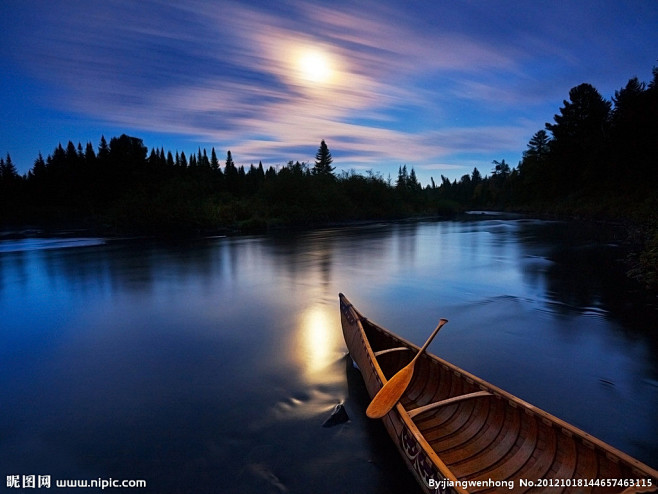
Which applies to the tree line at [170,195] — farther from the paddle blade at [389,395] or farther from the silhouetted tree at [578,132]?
the paddle blade at [389,395]

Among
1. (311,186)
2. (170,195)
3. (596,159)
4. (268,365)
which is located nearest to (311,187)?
(311,186)

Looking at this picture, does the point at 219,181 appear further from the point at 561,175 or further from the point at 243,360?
the point at 243,360

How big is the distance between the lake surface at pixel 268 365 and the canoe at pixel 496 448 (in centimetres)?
76

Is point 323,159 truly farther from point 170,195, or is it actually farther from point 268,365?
point 268,365

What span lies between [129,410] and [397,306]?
7861 mm

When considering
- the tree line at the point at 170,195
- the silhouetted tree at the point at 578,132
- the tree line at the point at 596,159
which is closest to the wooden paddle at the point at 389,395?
the tree line at the point at 596,159

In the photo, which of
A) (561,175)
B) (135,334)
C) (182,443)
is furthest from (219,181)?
(182,443)

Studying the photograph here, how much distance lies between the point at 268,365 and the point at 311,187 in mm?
49777

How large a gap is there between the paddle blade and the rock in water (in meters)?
1.19

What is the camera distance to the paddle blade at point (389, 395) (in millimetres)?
3908

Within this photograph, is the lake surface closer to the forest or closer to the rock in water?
the rock in water

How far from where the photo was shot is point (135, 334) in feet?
30.5

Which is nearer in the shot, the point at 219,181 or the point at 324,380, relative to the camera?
the point at 324,380

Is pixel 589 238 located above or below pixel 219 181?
below
